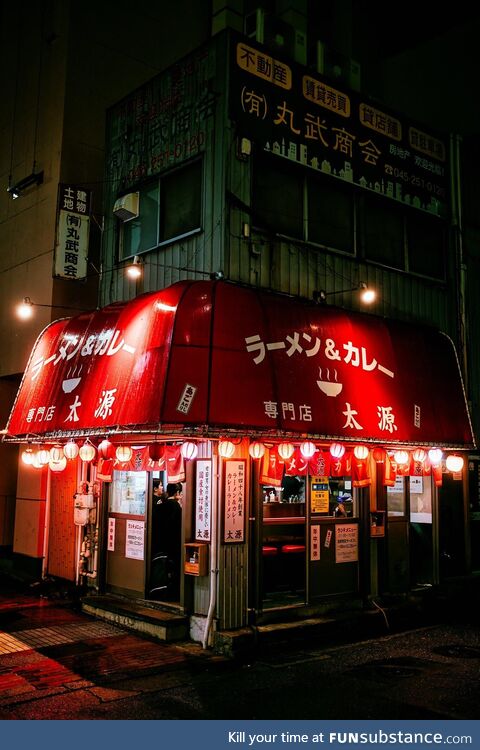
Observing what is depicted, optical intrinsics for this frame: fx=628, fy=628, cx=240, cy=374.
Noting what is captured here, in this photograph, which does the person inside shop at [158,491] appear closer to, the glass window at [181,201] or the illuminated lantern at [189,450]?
the illuminated lantern at [189,450]

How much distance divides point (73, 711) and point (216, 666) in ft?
8.28

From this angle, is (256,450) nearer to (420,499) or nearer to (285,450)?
(285,450)

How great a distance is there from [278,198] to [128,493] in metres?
6.84

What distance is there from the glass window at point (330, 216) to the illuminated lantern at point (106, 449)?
5.82m

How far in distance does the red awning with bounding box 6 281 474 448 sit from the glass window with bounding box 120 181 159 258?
2.30m

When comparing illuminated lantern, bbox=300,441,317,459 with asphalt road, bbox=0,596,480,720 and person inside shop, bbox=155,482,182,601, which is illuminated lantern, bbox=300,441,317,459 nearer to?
asphalt road, bbox=0,596,480,720

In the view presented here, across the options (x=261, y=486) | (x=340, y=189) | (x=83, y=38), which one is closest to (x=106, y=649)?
(x=261, y=486)

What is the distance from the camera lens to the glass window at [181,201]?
12406 millimetres

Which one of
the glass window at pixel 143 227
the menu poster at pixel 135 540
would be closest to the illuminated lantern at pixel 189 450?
the menu poster at pixel 135 540

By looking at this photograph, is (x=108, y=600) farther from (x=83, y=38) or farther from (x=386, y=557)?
(x=83, y=38)

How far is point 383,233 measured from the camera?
14.6 metres

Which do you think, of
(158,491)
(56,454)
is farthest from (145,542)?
(56,454)

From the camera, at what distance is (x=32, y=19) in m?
18.0

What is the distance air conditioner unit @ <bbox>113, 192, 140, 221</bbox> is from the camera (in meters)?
13.6
